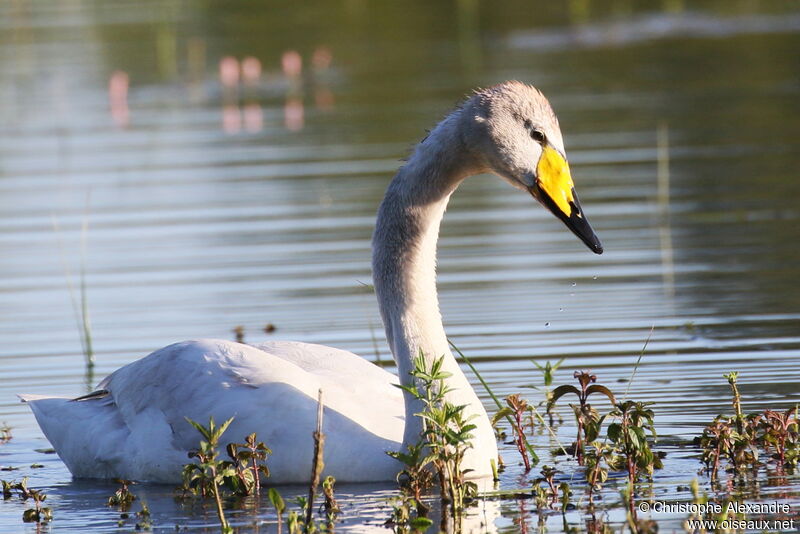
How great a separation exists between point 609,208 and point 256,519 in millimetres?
8425

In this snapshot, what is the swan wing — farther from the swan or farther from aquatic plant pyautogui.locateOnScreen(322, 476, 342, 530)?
aquatic plant pyautogui.locateOnScreen(322, 476, 342, 530)

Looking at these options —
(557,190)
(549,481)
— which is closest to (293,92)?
(557,190)

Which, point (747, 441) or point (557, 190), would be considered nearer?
point (747, 441)

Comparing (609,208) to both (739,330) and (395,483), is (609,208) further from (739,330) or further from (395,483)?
(395,483)

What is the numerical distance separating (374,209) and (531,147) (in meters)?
8.20

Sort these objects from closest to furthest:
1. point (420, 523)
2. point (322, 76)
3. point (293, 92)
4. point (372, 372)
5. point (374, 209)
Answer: point (420, 523), point (372, 372), point (374, 209), point (293, 92), point (322, 76)

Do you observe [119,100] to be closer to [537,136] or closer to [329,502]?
[537,136]

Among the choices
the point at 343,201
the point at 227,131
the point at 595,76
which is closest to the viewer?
the point at 343,201

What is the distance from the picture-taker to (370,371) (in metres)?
8.51

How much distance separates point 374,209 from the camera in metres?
15.7

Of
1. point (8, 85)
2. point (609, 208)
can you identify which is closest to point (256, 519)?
point (609, 208)

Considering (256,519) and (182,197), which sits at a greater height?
(182,197)

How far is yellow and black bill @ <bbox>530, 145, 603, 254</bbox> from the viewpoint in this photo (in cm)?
754

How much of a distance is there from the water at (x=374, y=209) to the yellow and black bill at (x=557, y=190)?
119 cm
